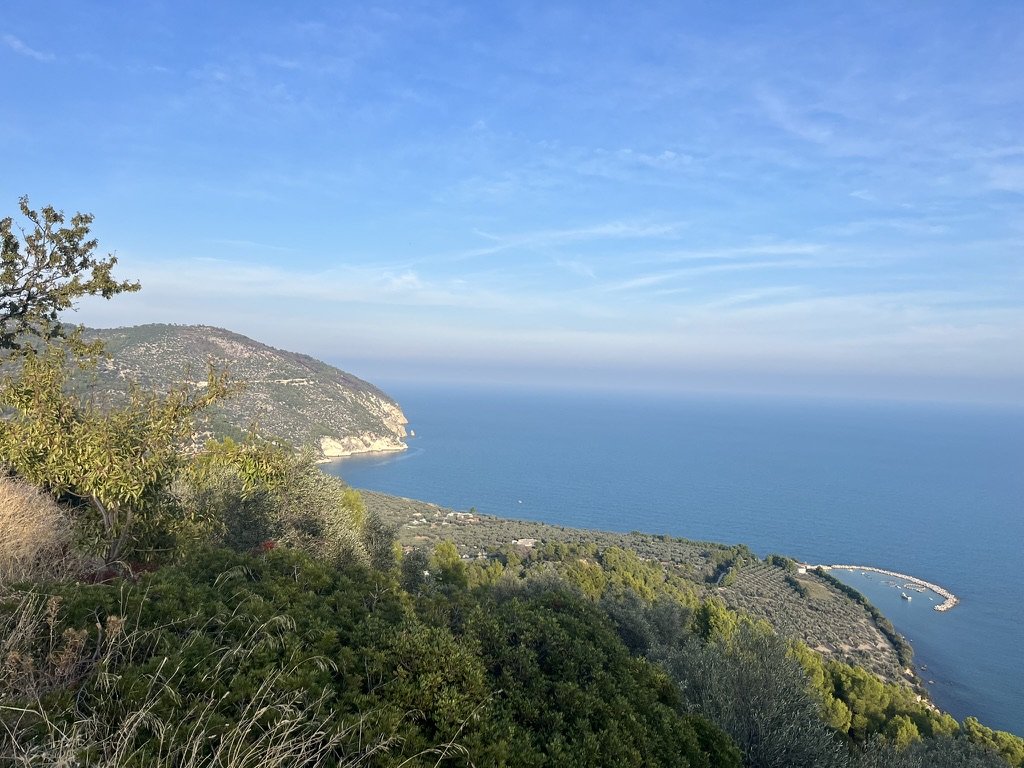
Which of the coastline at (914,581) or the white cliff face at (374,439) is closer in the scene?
the coastline at (914,581)

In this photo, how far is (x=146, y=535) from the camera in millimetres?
10812

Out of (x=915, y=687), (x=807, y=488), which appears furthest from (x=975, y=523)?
(x=915, y=687)

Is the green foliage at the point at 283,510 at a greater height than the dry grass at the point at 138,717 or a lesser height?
lesser

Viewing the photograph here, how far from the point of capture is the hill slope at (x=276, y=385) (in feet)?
336

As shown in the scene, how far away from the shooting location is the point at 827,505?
118m

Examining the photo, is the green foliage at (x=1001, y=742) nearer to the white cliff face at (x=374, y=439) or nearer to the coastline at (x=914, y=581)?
the coastline at (x=914, y=581)

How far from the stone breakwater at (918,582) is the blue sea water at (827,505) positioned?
1162 mm

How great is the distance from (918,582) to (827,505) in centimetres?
4602

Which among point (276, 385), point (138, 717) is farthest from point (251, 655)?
point (276, 385)

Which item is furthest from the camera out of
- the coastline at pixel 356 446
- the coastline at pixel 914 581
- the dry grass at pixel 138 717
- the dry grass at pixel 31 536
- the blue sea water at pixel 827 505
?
the coastline at pixel 356 446

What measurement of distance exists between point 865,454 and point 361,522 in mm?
216056

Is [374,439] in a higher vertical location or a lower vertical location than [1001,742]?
lower

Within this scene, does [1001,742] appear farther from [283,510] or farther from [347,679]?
[283,510]

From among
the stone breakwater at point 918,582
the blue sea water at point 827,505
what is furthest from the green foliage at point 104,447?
the stone breakwater at point 918,582
